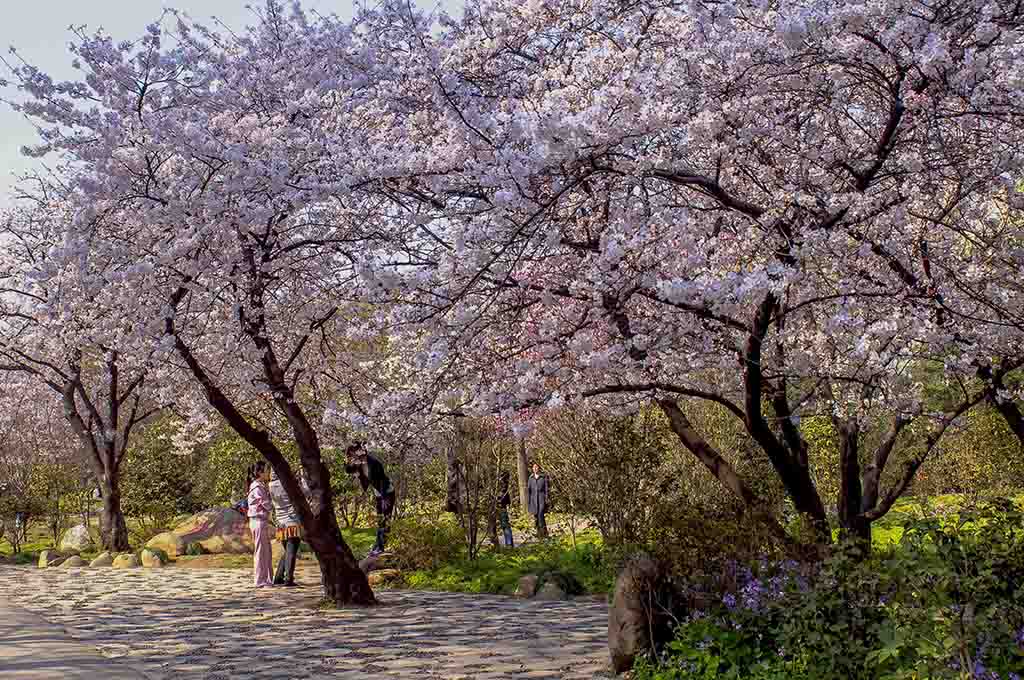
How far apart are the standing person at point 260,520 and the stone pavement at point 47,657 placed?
3.70 meters

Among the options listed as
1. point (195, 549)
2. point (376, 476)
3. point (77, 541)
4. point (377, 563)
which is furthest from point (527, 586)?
point (77, 541)

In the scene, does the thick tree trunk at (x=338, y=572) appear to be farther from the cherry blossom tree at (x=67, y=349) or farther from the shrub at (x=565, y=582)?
the cherry blossom tree at (x=67, y=349)

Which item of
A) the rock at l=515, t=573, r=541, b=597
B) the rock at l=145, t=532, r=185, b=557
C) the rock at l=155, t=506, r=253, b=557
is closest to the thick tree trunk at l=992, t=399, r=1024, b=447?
the rock at l=515, t=573, r=541, b=597

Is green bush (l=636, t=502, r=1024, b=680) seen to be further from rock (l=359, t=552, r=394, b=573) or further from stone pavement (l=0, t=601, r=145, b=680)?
rock (l=359, t=552, r=394, b=573)

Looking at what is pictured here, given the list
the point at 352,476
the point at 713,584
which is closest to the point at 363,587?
the point at 713,584

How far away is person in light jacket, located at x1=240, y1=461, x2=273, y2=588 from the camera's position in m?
15.3

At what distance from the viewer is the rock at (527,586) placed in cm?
1330

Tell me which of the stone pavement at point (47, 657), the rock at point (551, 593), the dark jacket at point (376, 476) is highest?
the dark jacket at point (376, 476)

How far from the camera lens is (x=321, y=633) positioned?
10.3 meters

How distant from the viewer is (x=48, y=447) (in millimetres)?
30406

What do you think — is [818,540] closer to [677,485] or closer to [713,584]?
[713,584]

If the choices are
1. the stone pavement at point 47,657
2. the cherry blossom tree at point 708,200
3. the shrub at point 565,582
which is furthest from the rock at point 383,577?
the cherry blossom tree at point 708,200

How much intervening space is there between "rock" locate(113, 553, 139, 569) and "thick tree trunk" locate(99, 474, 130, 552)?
1654 mm

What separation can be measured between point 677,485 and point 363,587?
4.65 metres
